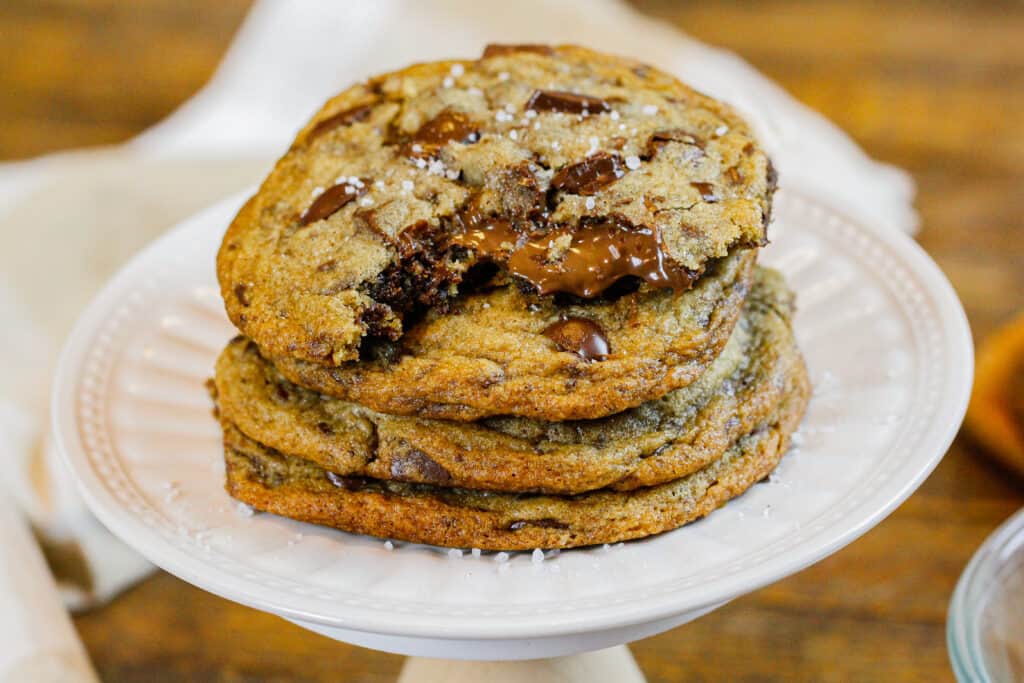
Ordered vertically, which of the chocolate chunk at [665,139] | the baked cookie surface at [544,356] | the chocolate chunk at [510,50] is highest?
the chocolate chunk at [510,50]

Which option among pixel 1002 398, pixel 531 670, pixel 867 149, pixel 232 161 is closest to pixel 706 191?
pixel 531 670

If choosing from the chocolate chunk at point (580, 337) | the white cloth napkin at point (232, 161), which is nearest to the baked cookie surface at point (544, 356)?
the chocolate chunk at point (580, 337)

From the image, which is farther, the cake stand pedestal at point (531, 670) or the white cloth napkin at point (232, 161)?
the white cloth napkin at point (232, 161)

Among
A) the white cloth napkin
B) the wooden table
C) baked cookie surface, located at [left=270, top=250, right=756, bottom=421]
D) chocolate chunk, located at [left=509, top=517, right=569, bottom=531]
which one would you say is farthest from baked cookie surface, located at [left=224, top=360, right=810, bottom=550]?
the wooden table

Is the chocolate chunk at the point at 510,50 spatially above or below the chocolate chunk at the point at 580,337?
above

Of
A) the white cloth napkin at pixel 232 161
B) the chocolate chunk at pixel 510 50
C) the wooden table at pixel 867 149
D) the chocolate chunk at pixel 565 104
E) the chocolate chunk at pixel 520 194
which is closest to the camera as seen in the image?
the chocolate chunk at pixel 520 194

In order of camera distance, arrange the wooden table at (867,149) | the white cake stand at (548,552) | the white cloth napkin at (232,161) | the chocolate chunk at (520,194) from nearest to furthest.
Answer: the white cake stand at (548,552) < the chocolate chunk at (520,194) < the wooden table at (867,149) < the white cloth napkin at (232,161)

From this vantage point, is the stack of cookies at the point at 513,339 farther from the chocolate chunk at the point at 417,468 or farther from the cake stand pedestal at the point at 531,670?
the cake stand pedestal at the point at 531,670

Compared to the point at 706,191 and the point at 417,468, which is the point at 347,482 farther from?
the point at 706,191
